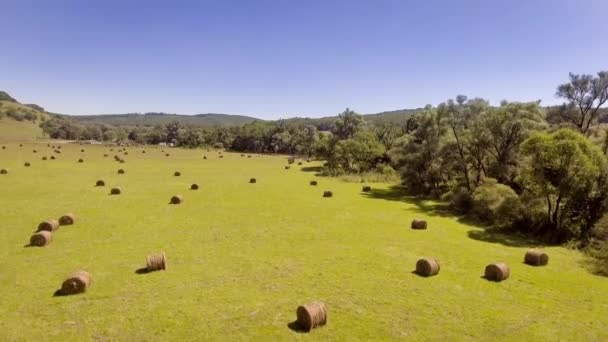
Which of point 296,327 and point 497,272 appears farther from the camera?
point 497,272

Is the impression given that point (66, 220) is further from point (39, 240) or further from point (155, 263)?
point (155, 263)

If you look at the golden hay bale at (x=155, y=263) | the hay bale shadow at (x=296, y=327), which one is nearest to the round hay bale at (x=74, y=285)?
the golden hay bale at (x=155, y=263)

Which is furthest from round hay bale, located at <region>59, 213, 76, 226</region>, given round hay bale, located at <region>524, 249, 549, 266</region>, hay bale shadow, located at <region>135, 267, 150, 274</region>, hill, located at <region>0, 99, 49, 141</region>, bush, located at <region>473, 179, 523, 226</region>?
A: hill, located at <region>0, 99, 49, 141</region>

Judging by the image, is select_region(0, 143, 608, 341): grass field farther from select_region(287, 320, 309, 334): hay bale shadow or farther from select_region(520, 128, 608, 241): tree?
select_region(520, 128, 608, 241): tree

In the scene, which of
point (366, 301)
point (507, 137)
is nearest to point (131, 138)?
point (507, 137)

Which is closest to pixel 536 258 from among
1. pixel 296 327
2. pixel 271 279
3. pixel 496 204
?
pixel 496 204
